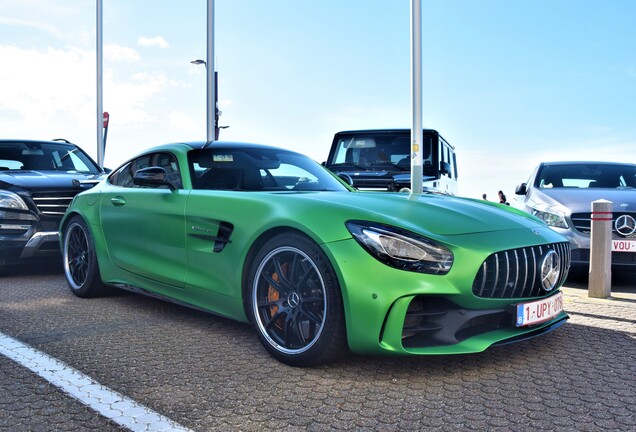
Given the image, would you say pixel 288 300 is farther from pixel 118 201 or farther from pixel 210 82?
pixel 210 82

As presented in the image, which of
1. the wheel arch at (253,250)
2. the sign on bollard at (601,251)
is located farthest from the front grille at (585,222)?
the wheel arch at (253,250)

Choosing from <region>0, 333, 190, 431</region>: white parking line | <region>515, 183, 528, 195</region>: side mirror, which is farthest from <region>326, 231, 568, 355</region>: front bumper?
<region>515, 183, 528, 195</region>: side mirror

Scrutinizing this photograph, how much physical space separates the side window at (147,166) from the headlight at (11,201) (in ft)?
5.86

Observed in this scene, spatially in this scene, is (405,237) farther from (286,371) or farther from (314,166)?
(314,166)

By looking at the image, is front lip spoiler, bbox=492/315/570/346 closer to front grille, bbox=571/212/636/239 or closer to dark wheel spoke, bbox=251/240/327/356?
dark wheel spoke, bbox=251/240/327/356

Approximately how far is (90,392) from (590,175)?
7.13m

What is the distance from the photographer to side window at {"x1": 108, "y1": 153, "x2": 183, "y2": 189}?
452cm

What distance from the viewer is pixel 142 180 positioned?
4441 mm

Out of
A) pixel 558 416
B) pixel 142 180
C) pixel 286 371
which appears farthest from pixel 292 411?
pixel 142 180

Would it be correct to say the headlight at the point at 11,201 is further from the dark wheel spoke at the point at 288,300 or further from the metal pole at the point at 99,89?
the metal pole at the point at 99,89

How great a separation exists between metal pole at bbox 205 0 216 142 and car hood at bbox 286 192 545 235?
37.3 feet

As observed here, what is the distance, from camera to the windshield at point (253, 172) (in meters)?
4.35

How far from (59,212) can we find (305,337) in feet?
14.7

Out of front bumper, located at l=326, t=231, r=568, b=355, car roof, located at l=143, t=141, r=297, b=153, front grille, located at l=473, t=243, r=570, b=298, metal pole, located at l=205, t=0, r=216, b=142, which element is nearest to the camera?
front bumper, located at l=326, t=231, r=568, b=355
